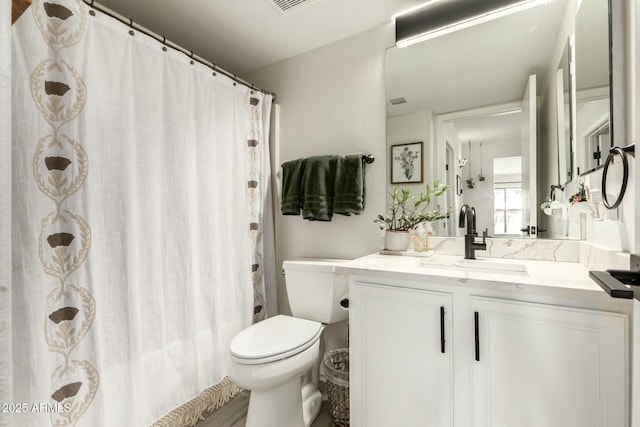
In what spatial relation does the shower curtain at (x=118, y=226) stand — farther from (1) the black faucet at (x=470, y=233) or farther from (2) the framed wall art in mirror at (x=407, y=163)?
(1) the black faucet at (x=470, y=233)

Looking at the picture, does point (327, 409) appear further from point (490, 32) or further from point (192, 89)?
point (490, 32)

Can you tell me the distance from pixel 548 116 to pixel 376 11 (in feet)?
3.44

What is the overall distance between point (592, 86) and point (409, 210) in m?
0.91

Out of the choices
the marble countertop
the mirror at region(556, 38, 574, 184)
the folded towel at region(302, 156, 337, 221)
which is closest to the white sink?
the marble countertop

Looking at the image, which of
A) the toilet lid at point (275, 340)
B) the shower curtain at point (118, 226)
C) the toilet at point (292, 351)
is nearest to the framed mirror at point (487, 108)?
the toilet at point (292, 351)

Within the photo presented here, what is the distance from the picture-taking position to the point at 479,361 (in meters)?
0.98

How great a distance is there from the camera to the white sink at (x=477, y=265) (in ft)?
4.15

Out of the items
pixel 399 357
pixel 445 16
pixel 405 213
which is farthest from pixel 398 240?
pixel 445 16

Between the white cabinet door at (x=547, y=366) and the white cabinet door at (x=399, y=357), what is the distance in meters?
0.11

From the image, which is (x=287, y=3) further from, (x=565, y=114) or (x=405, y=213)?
(x=565, y=114)

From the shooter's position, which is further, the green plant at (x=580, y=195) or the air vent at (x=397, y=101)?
the air vent at (x=397, y=101)

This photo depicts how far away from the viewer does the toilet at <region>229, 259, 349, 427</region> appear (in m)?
1.26

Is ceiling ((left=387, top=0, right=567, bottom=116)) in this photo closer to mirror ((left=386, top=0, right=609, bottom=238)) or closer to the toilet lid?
mirror ((left=386, top=0, right=609, bottom=238))

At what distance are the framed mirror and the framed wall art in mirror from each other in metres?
0.04
